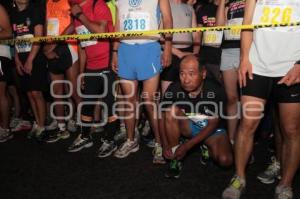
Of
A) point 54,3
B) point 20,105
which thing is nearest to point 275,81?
point 54,3

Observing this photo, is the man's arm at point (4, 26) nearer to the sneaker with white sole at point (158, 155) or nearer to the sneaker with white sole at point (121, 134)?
the sneaker with white sole at point (121, 134)

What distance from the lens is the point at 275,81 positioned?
287 cm

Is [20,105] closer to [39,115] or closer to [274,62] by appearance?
[39,115]

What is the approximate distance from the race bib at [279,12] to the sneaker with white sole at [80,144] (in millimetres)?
2582

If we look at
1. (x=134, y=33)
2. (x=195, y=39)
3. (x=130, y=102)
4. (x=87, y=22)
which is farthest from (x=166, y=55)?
(x=87, y=22)

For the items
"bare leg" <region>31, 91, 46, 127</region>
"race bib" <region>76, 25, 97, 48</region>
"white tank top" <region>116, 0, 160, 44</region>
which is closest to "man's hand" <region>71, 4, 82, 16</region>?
"race bib" <region>76, 25, 97, 48</region>

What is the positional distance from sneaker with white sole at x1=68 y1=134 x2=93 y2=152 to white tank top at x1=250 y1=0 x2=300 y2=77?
238 centimetres

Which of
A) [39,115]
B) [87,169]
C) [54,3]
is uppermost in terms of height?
[54,3]

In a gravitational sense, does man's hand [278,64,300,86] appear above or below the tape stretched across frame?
below

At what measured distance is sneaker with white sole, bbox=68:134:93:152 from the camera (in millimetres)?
4297

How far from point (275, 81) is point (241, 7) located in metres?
1.11

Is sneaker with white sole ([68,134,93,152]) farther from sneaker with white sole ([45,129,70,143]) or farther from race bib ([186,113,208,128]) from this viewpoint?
race bib ([186,113,208,128])

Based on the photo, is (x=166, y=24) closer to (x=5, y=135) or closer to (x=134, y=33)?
(x=134, y=33)

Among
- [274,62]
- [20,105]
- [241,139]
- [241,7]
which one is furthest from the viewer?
[20,105]
